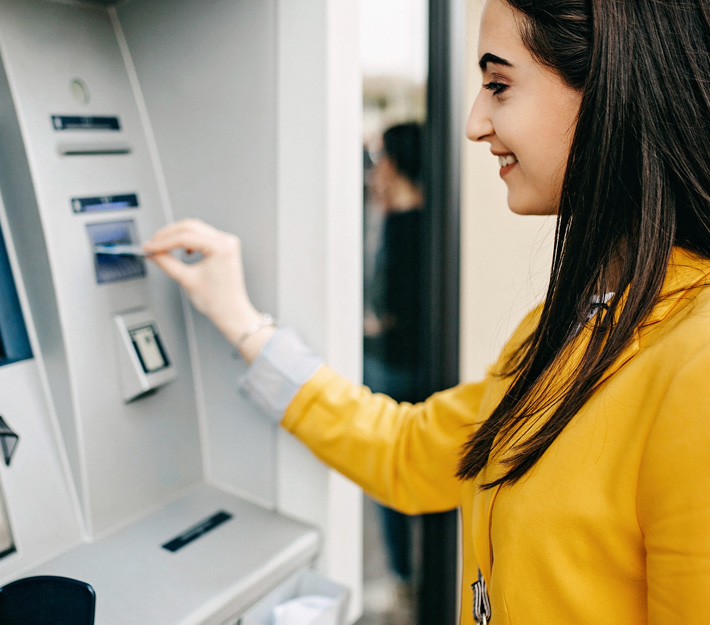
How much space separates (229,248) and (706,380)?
0.78 m

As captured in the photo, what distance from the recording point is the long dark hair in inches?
25.2

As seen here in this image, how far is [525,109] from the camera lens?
0.74 m

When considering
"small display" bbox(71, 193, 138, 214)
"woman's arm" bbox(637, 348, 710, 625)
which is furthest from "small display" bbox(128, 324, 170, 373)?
"woman's arm" bbox(637, 348, 710, 625)

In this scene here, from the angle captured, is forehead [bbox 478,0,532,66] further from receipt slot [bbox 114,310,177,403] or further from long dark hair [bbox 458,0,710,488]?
receipt slot [bbox 114,310,177,403]

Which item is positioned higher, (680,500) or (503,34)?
(503,34)

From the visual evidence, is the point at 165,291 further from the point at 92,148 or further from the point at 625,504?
the point at 625,504

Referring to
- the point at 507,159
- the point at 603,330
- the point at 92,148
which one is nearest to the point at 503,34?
the point at 507,159

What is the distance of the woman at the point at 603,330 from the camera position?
583mm

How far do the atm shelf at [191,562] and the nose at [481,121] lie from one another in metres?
0.75

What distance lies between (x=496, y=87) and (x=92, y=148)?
0.68 m

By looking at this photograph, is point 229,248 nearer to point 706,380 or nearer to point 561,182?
point 561,182

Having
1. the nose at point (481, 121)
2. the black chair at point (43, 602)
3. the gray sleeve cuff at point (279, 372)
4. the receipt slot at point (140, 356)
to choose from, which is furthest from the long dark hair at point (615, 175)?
the receipt slot at point (140, 356)

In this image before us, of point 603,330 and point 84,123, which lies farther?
point 84,123

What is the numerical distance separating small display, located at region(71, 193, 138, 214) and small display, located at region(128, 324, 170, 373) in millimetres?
220
